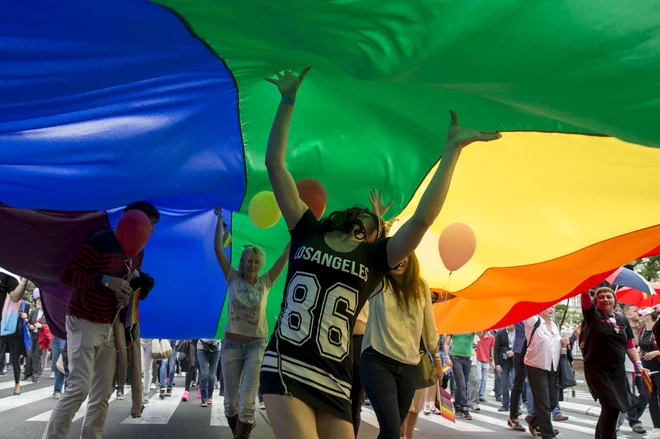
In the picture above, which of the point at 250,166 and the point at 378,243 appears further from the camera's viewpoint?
the point at 250,166

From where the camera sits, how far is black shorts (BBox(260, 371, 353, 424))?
8.36 feet

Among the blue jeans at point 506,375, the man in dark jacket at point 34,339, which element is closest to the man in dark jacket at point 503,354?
the blue jeans at point 506,375

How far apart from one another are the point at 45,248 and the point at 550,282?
5005mm

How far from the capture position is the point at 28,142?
435 centimetres

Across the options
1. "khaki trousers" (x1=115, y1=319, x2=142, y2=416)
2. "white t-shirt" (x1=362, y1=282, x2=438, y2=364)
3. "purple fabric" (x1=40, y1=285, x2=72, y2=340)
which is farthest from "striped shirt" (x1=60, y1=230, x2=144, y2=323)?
"white t-shirt" (x1=362, y1=282, x2=438, y2=364)

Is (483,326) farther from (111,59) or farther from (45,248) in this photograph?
(111,59)

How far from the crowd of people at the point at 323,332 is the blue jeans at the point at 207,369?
2.06m

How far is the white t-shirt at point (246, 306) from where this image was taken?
18.7 ft

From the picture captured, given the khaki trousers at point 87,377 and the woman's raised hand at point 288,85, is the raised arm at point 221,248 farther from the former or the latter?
the woman's raised hand at point 288,85

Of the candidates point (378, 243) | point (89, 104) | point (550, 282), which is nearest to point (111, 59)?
point (89, 104)

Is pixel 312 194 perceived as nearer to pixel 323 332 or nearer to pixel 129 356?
pixel 129 356

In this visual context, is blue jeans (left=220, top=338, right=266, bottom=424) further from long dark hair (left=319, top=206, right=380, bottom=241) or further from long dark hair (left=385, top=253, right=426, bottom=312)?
long dark hair (left=319, top=206, right=380, bottom=241)

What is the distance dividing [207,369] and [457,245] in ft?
19.6

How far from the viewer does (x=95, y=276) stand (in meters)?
4.46
